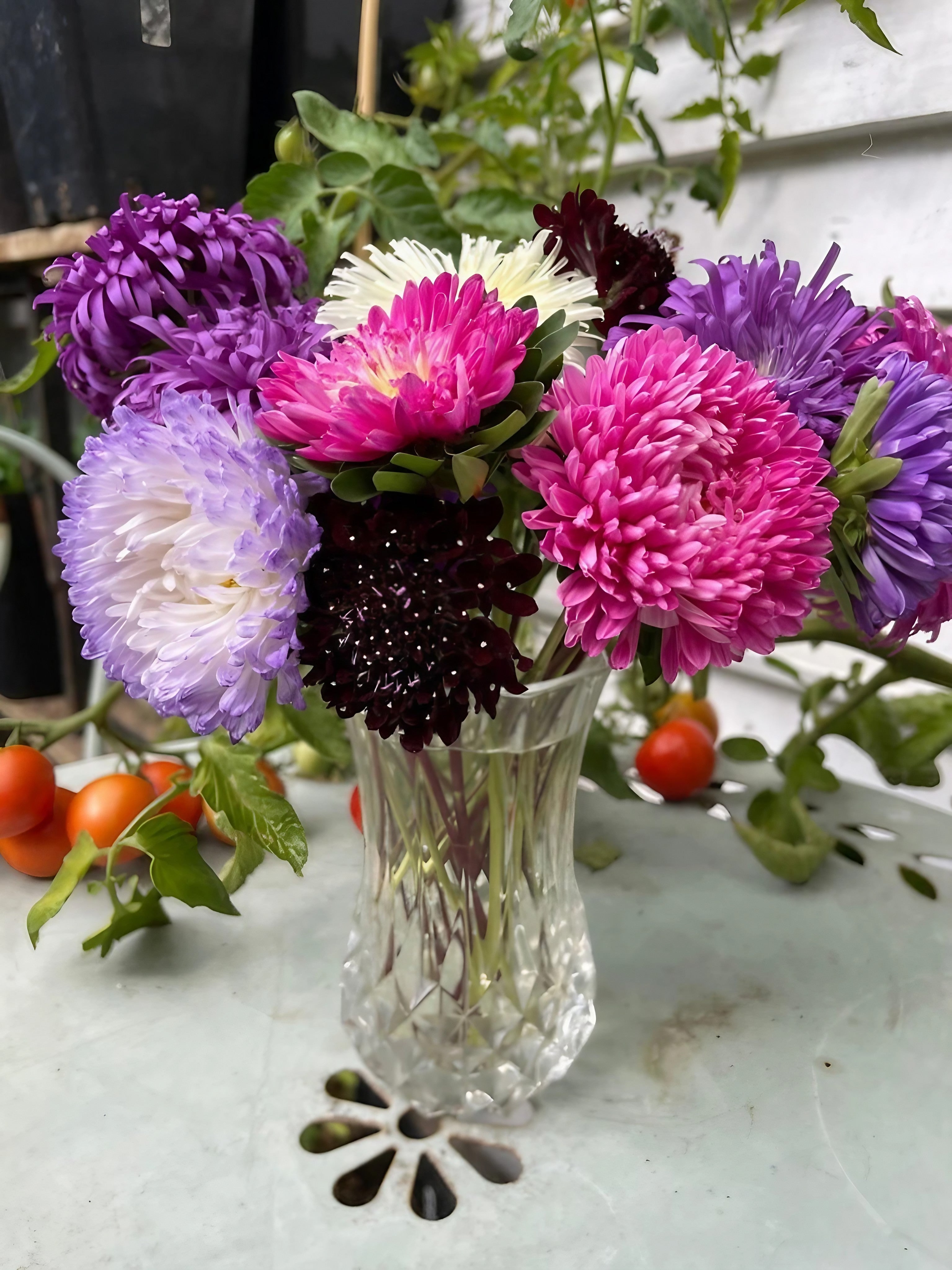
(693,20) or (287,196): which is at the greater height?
(693,20)

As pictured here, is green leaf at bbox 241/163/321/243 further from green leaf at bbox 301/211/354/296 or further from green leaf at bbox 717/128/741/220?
green leaf at bbox 717/128/741/220

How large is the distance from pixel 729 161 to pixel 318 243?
308mm

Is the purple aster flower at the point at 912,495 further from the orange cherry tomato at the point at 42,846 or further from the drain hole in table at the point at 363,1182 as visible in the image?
the orange cherry tomato at the point at 42,846

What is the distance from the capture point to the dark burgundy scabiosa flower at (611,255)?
10.5 inches

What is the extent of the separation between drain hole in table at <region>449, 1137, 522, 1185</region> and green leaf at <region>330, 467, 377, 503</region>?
8.8 inches

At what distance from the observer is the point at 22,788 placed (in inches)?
16.5

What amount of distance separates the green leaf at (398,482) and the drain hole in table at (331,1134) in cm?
22

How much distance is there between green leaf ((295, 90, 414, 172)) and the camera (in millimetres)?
468

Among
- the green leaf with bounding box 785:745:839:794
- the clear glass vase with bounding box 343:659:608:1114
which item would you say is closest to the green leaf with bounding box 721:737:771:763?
the green leaf with bounding box 785:745:839:794

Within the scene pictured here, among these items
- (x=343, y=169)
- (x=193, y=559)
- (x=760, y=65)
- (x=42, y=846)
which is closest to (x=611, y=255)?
(x=193, y=559)

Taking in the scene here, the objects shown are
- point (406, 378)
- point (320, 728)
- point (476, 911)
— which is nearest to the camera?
point (406, 378)

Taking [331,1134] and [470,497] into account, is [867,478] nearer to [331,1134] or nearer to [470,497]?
[470,497]

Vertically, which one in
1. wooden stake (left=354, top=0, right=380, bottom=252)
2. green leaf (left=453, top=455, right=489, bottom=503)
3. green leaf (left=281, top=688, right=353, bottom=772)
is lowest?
green leaf (left=281, top=688, right=353, bottom=772)

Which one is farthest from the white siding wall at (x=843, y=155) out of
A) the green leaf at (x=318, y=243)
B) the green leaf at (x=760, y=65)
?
the green leaf at (x=318, y=243)
